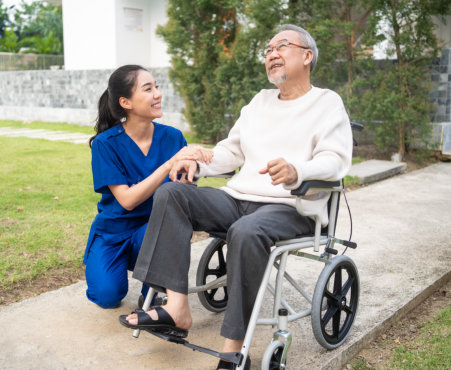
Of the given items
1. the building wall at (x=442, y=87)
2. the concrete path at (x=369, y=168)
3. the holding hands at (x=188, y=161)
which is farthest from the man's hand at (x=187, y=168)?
the building wall at (x=442, y=87)

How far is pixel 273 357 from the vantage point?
222 centimetres

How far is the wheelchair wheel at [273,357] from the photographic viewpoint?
2.10 meters

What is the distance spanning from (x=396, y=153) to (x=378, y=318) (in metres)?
5.83

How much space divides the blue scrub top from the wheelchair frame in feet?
1.92

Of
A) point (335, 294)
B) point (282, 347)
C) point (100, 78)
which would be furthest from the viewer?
point (100, 78)

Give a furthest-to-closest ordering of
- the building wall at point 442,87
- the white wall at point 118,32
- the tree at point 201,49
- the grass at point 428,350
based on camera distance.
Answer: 1. the white wall at point 118,32
2. the tree at point 201,49
3. the building wall at point 442,87
4. the grass at point 428,350

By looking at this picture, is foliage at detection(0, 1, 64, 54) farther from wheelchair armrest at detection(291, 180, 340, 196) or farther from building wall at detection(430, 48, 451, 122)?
wheelchair armrest at detection(291, 180, 340, 196)

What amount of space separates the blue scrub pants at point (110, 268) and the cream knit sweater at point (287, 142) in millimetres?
668

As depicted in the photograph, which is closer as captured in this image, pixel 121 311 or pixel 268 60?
pixel 268 60

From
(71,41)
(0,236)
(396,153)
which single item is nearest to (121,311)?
(0,236)

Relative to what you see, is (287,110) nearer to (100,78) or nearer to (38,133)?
(38,133)

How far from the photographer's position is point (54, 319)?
108 inches

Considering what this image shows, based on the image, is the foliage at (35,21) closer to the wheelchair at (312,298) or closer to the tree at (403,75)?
the tree at (403,75)

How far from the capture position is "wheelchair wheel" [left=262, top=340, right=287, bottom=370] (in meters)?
2.10
